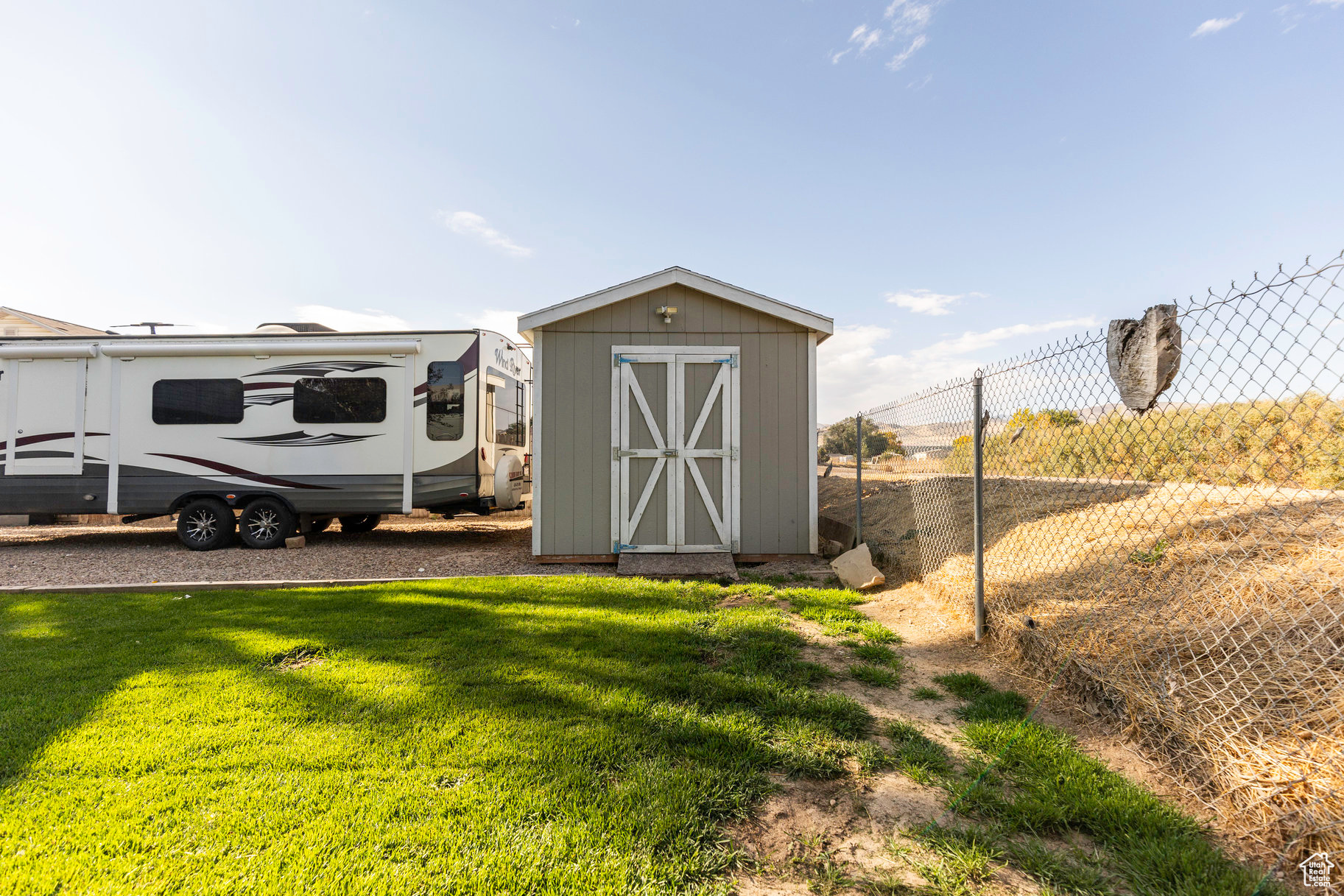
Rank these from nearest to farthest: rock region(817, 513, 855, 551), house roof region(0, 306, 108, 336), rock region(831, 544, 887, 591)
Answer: rock region(831, 544, 887, 591)
rock region(817, 513, 855, 551)
house roof region(0, 306, 108, 336)

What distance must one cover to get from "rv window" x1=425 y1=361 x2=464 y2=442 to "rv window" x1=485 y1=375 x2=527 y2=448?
1.29 feet

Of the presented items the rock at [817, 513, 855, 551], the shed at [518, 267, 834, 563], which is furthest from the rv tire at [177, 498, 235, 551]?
the rock at [817, 513, 855, 551]

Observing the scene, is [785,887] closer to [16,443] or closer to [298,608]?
[298,608]

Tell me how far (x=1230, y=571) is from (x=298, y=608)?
6.12 metres

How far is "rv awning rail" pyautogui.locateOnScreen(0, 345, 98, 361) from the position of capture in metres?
7.43

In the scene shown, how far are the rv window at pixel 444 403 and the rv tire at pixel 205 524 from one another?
301 cm

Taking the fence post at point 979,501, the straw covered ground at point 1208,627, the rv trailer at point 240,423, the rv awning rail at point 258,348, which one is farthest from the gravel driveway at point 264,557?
the straw covered ground at point 1208,627

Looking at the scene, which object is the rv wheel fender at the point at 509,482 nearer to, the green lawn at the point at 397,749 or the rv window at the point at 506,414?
the rv window at the point at 506,414

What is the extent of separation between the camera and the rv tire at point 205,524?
7586mm

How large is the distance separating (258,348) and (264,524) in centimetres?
232

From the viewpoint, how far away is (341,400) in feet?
24.5

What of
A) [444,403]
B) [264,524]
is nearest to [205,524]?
[264,524]

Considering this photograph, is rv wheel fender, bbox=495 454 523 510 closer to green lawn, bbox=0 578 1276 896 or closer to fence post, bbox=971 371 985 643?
green lawn, bbox=0 578 1276 896

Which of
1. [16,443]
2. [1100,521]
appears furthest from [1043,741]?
[16,443]
